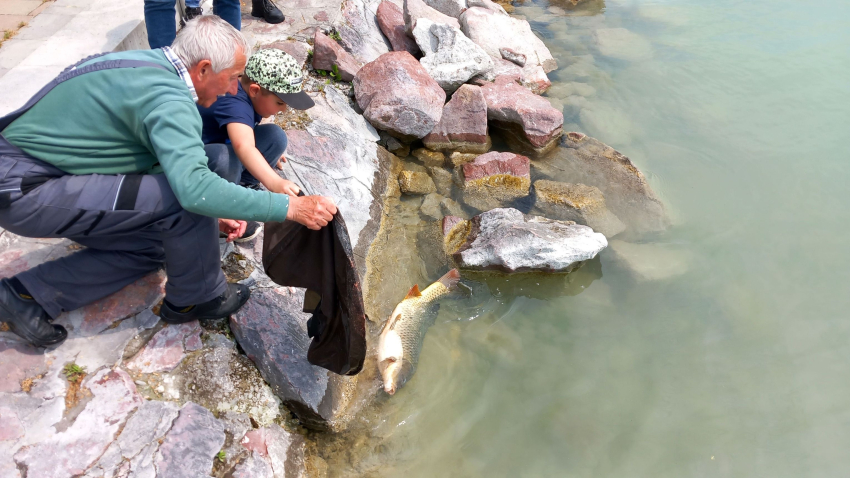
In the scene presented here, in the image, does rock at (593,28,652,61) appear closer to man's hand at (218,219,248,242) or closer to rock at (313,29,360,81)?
rock at (313,29,360,81)

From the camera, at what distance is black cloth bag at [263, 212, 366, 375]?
8.25 ft

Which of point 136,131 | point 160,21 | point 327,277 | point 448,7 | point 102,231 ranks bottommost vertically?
point 448,7

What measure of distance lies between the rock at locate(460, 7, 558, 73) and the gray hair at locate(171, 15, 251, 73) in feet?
17.5

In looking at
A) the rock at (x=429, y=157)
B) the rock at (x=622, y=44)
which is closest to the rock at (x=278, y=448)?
the rock at (x=429, y=157)

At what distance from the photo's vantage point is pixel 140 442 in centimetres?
243

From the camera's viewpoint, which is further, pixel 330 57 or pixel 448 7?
pixel 448 7

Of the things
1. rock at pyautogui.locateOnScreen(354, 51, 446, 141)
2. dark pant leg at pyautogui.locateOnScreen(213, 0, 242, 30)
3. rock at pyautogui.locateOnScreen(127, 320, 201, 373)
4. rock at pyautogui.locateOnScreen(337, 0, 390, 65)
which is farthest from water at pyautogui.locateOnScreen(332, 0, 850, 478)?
dark pant leg at pyautogui.locateOnScreen(213, 0, 242, 30)

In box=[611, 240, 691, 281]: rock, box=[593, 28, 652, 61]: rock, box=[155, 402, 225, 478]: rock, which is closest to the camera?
box=[155, 402, 225, 478]: rock

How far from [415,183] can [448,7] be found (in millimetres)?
4136

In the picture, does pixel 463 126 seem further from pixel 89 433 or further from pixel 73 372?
pixel 89 433

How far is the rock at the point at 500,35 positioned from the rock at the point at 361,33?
1.37 m

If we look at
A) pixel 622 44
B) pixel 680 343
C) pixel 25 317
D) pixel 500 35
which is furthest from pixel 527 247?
pixel 622 44

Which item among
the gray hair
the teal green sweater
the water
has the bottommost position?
the water

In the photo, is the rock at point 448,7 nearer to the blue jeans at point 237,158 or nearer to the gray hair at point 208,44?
the blue jeans at point 237,158
